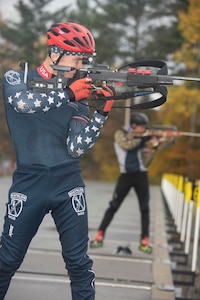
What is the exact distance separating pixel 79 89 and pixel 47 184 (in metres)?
0.60

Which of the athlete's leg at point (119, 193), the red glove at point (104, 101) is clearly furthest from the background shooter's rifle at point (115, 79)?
the athlete's leg at point (119, 193)

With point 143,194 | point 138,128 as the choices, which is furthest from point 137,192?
point 138,128

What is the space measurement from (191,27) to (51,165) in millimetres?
25897

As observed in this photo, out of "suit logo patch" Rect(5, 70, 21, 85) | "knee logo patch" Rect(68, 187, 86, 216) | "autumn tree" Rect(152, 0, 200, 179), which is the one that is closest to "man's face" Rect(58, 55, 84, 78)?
"suit logo patch" Rect(5, 70, 21, 85)

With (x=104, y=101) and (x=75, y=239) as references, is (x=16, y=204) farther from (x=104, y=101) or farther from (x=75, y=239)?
(x=104, y=101)

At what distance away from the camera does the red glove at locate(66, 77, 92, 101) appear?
3449mm

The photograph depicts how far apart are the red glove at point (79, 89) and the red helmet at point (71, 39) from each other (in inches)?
9.4

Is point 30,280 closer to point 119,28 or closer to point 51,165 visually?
point 51,165

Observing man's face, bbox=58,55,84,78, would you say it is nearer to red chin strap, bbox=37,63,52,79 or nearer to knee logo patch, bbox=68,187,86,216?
red chin strap, bbox=37,63,52,79

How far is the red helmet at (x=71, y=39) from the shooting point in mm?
3594

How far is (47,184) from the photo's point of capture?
11.4 feet

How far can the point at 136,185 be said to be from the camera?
762 cm

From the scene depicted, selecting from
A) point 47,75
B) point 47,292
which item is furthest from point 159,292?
point 47,75

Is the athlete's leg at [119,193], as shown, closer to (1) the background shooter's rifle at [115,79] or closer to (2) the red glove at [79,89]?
(1) the background shooter's rifle at [115,79]
